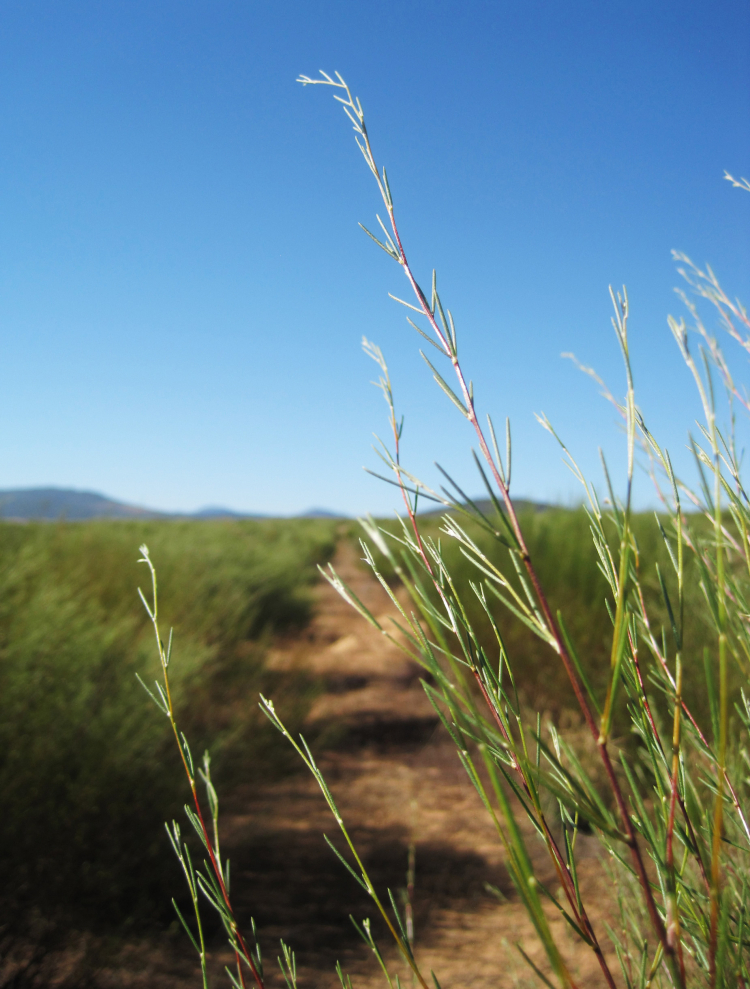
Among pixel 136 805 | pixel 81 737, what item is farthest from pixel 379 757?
pixel 81 737

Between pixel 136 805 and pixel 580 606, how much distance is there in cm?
235

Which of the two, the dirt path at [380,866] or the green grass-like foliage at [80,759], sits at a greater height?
the green grass-like foliage at [80,759]

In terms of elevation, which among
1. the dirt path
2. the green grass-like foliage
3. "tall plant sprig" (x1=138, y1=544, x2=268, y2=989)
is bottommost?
the dirt path

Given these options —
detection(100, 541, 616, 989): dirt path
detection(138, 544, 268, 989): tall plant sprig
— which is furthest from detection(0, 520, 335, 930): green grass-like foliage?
detection(138, 544, 268, 989): tall plant sprig

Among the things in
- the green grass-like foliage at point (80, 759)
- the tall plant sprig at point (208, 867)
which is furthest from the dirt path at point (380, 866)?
the tall plant sprig at point (208, 867)

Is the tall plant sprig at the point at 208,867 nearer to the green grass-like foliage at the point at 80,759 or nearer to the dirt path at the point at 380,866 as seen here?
the dirt path at the point at 380,866

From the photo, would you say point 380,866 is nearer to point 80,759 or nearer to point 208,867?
point 80,759

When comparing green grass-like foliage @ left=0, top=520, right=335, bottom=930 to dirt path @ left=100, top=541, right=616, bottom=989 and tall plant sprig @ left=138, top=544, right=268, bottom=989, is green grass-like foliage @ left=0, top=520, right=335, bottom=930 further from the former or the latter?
tall plant sprig @ left=138, top=544, right=268, bottom=989

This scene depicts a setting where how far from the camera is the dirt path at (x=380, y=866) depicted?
1.76 metres

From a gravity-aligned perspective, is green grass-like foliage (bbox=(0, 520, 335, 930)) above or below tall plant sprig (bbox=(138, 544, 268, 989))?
below

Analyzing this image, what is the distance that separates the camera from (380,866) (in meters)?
2.36

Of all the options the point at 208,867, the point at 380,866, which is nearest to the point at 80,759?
the point at 380,866

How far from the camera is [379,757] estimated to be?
3615mm

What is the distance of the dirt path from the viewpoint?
1.76m
